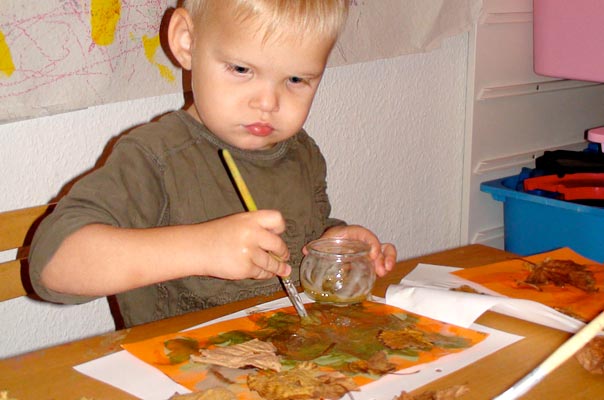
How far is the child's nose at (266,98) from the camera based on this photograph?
2.54 ft

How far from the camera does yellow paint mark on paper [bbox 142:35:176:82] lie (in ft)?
3.58

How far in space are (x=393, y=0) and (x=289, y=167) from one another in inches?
22.9

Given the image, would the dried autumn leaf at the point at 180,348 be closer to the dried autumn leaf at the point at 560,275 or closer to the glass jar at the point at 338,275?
the glass jar at the point at 338,275

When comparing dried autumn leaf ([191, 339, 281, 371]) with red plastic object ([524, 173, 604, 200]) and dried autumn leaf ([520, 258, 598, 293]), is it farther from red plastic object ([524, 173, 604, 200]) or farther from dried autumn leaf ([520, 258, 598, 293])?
red plastic object ([524, 173, 604, 200])

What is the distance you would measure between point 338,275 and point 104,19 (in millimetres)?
528

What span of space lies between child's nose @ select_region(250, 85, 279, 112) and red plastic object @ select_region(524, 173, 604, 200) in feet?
2.60

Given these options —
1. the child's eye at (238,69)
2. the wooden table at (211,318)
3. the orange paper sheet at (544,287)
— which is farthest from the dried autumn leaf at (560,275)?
the child's eye at (238,69)

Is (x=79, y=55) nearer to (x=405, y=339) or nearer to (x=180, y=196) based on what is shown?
(x=180, y=196)

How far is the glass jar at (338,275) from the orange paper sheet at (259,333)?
0.05ft

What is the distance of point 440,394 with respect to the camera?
0.55 m

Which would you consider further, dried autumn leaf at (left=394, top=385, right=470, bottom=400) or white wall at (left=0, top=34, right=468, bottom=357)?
white wall at (left=0, top=34, right=468, bottom=357)

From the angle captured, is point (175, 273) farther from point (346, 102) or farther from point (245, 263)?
point (346, 102)

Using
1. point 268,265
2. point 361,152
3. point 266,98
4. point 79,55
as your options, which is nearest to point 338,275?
point 268,265

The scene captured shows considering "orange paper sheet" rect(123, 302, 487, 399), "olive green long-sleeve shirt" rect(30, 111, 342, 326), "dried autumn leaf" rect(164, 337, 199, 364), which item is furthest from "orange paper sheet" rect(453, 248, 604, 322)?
"dried autumn leaf" rect(164, 337, 199, 364)
